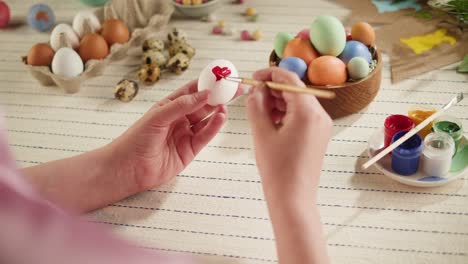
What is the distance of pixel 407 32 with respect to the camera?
170 cm

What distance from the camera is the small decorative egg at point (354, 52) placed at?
4.49ft

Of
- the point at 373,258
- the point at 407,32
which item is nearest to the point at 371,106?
the point at 407,32

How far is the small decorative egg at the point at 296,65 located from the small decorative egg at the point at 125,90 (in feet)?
1.32

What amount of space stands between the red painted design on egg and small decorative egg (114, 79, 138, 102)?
41 cm

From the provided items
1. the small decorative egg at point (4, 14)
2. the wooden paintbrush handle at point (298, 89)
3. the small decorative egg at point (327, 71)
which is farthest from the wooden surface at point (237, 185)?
the wooden paintbrush handle at point (298, 89)

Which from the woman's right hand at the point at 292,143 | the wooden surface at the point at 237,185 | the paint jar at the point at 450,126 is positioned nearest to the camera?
the woman's right hand at the point at 292,143

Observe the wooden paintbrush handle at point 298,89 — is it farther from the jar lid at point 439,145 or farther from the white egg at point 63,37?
the white egg at point 63,37

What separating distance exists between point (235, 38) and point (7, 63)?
2.16 feet

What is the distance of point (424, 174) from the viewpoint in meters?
1.20

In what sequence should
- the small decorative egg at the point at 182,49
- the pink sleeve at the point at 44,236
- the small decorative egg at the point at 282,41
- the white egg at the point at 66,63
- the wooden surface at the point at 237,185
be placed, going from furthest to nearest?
1. the small decorative egg at the point at 182,49
2. the white egg at the point at 66,63
3. the small decorative egg at the point at 282,41
4. the wooden surface at the point at 237,185
5. the pink sleeve at the point at 44,236

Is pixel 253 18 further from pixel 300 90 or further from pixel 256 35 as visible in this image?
pixel 300 90

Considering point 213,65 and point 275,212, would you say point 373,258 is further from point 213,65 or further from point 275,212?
point 213,65

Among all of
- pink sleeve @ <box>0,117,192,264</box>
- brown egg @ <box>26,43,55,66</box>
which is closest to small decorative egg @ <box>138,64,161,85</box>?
brown egg @ <box>26,43,55,66</box>

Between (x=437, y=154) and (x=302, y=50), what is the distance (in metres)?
0.38
